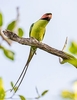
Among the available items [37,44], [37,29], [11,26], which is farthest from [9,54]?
[37,29]

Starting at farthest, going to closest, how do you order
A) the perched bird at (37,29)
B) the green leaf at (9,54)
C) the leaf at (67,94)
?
the perched bird at (37,29) → the green leaf at (9,54) → the leaf at (67,94)

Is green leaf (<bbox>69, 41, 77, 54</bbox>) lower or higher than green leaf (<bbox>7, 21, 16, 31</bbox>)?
higher

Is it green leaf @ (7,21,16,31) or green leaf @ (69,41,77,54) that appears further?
green leaf @ (7,21,16,31)

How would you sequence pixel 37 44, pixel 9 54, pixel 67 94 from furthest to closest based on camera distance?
pixel 37 44 → pixel 9 54 → pixel 67 94

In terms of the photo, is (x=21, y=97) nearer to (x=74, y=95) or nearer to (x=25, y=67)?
(x=74, y=95)

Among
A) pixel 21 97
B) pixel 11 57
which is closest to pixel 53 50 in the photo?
pixel 21 97

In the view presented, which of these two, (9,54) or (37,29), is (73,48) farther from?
(37,29)

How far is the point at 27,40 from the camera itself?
165 centimetres

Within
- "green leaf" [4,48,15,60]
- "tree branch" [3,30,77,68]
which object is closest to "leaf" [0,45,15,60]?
"green leaf" [4,48,15,60]

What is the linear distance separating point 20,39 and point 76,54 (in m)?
0.88

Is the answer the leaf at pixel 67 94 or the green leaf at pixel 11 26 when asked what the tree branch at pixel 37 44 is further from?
the leaf at pixel 67 94

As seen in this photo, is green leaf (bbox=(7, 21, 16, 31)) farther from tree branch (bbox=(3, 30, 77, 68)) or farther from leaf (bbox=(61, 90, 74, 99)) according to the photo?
leaf (bbox=(61, 90, 74, 99))

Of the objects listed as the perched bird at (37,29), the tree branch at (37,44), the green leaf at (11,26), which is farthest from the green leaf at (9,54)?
the perched bird at (37,29)

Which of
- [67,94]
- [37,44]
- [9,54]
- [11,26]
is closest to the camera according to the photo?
[67,94]
